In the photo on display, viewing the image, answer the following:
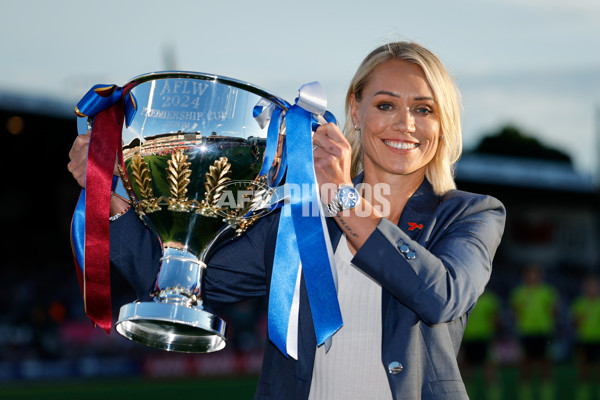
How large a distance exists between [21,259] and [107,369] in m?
7.27

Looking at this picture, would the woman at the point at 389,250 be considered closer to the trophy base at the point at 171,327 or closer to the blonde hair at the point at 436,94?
the blonde hair at the point at 436,94

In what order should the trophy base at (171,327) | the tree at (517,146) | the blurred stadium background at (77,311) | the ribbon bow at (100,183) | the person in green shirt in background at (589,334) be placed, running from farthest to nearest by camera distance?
the tree at (517,146)
the blurred stadium background at (77,311)
the person in green shirt in background at (589,334)
the ribbon bow at (100,183)
the trophy base at (171,327)

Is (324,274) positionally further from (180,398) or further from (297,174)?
(180,398)

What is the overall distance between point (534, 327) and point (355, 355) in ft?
27.6

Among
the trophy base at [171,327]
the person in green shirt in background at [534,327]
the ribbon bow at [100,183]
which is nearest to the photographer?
the trophy base at [171,327]

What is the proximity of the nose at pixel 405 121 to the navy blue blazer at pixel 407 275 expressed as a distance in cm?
18

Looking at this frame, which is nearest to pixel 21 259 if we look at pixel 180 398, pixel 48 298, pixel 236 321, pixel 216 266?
pixel 48 298

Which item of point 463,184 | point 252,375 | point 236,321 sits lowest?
point 252,375

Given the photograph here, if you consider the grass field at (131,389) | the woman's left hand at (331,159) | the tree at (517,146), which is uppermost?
the woman's left hand at (331,159)

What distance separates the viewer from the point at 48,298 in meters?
11.7

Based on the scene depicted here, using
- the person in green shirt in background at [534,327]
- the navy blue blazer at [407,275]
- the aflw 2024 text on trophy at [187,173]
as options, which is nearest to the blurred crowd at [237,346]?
the person in green shirt in background at [534,327]

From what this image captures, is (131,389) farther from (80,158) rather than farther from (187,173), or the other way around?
(187,173)

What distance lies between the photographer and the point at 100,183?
1.40 m

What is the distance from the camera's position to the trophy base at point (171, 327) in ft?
4.08
